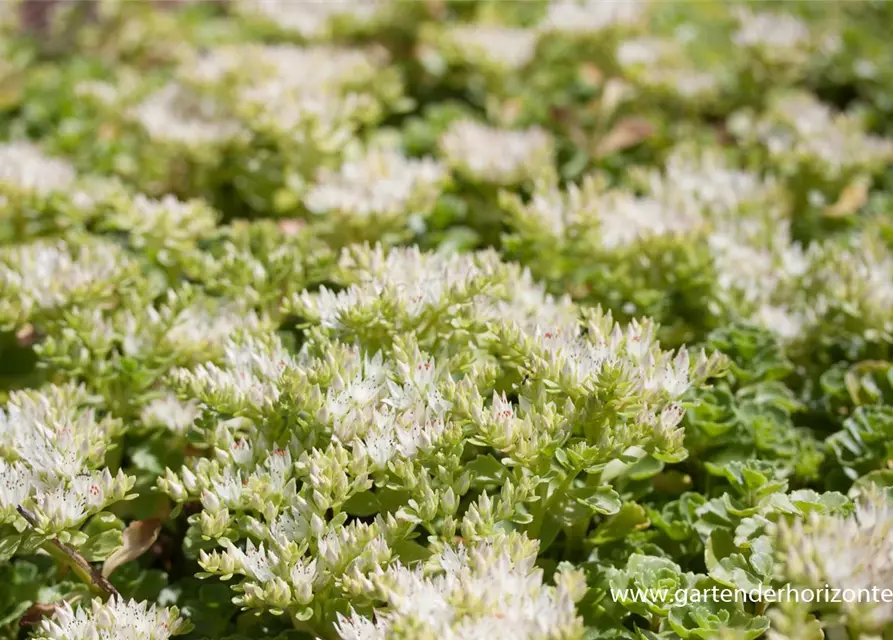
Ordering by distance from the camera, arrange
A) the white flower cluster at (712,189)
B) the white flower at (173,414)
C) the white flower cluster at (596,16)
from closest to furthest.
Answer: the white flower at (173,414) < the white flower cluster at (712,189) < the white flower cluster at (596,16)

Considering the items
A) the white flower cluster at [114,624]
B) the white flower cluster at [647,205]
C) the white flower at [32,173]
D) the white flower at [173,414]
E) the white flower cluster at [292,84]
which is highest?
the white flower cluster at [292,84]

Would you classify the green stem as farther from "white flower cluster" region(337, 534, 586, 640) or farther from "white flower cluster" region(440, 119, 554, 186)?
"white flower cluster" region(440, 119, 554, 186)

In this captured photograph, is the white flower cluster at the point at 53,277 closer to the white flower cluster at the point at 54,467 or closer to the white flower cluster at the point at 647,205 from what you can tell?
the white flower cluster at the point at 54,467

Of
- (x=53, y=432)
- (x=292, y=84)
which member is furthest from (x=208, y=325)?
(x=292, y=84)

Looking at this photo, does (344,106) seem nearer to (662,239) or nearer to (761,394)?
(662,239)

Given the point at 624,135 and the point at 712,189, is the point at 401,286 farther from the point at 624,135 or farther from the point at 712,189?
the point at 624,135

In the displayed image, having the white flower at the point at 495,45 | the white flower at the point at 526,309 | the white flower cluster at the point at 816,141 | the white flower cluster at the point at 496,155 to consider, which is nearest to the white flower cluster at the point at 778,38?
the white flower cluster at the point at 816,141

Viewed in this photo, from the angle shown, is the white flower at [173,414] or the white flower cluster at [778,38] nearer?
the white flower at [173,414]
